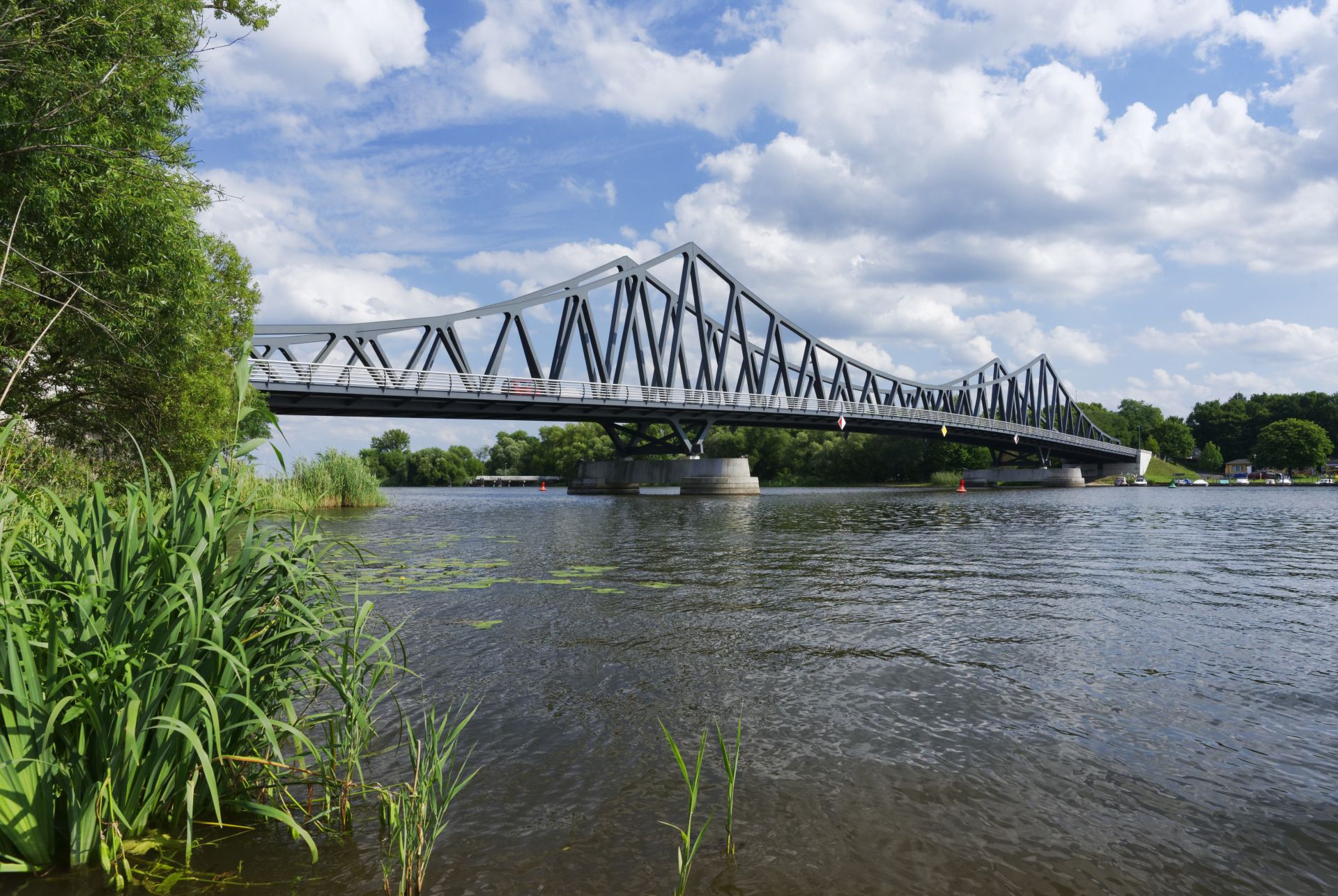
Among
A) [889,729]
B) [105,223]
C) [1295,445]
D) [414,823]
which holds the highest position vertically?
[105,223]

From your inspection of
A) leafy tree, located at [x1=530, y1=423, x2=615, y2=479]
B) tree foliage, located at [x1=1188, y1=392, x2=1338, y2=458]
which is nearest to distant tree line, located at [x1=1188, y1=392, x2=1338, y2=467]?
tree foliage, located at [x1=1188, y1=392, x2=1338, y2=458]

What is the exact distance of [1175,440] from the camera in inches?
5625

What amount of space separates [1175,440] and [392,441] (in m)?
171

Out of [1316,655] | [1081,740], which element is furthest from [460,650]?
[1316,655]

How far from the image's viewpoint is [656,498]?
61.0m

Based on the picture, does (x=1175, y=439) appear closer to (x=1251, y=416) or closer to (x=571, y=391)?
(x=1251, y=416)

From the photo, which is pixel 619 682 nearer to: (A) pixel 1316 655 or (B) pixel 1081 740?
(B) pixel 1081 740

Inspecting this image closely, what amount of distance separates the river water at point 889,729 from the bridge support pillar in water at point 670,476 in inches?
2021

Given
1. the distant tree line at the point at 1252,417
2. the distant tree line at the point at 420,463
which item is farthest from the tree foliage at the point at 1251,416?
the distant tree line at the point at 420,463

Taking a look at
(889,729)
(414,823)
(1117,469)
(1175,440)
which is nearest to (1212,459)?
(1175,440)

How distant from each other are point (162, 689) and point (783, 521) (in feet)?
93.3

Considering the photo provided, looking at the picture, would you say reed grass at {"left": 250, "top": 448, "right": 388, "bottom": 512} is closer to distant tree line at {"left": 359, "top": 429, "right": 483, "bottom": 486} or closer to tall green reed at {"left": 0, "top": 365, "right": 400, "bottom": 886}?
tall green reed at {"left": 0, "top": 365, "right": 400, "bottom": 886}

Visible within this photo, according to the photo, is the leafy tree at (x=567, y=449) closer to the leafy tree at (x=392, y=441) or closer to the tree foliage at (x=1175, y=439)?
the leafy tree at (x=392, y=441)

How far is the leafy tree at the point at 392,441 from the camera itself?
592 ft
